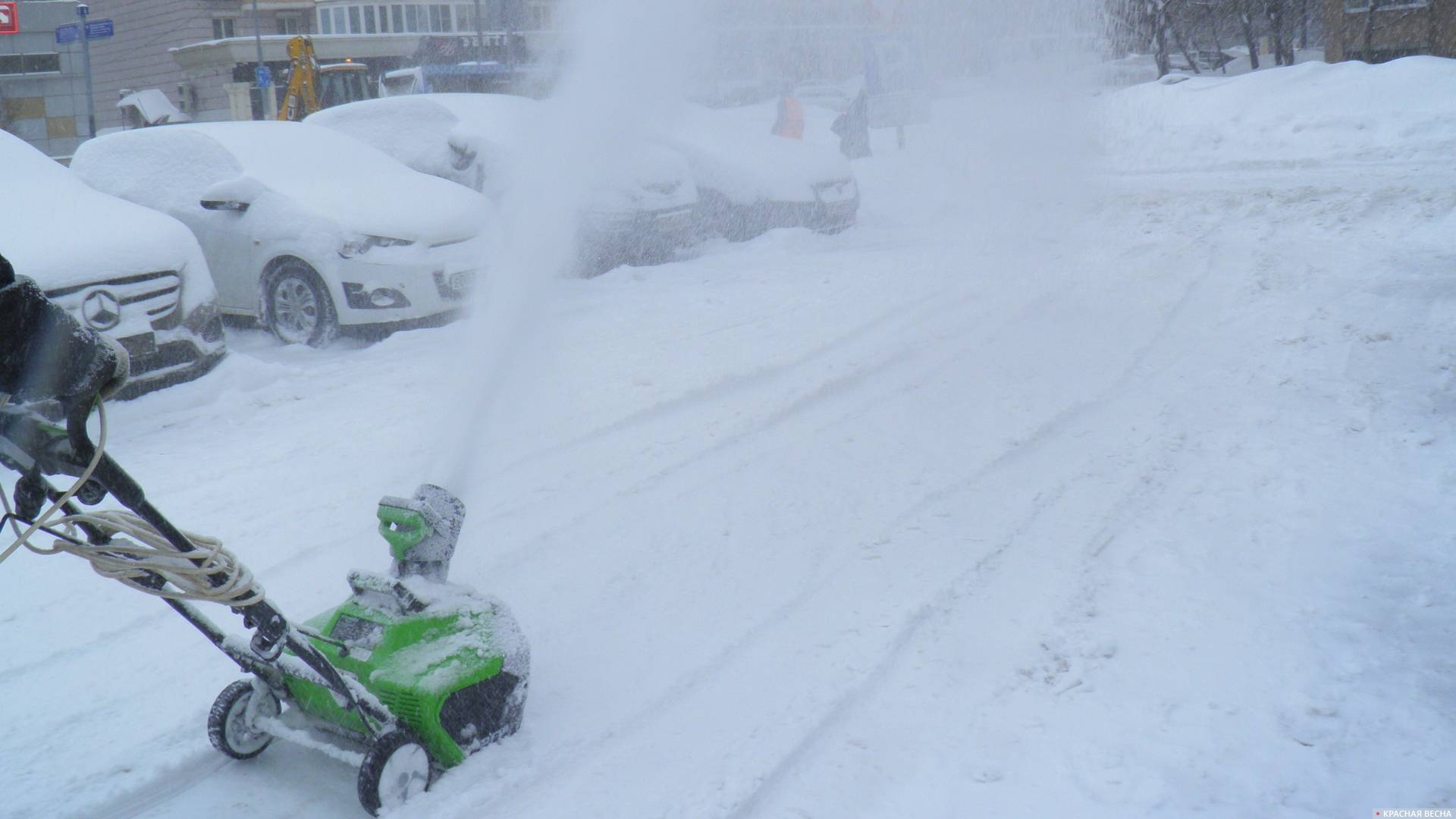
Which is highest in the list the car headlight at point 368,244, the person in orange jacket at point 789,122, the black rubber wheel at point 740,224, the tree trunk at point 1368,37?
the tree trunk at point 1368,37

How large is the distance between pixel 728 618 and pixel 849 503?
1137mm

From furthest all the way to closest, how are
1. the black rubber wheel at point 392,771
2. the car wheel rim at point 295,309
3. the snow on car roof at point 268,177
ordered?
the snow on car roof at point 268,177, the car wheel rim at point 295,309, the black rubber wheel at point 392,771

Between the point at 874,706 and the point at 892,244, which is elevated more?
the point at 892,244

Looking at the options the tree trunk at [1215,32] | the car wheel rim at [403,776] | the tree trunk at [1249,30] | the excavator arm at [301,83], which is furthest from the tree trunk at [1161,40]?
the car wheel rim at [403,776]

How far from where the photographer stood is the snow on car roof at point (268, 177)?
27.1 feet

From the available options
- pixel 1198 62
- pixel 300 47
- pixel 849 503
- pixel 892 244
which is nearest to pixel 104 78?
pixel 300 47

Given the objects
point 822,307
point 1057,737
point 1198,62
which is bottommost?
point 1057,737

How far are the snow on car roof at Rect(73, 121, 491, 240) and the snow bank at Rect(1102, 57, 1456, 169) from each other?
35.2 ft

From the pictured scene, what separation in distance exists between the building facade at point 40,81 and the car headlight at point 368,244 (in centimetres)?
2959

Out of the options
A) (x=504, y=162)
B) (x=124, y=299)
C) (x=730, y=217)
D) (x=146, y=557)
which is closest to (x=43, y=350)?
(x=146, y=557)

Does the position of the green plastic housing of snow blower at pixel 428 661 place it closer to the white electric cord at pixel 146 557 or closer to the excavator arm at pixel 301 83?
the white electric cord at pixel 146 557

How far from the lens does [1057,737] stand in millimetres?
3021

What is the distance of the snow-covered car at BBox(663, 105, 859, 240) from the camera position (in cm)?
1152

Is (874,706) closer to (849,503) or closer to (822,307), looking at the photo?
(849,503)
